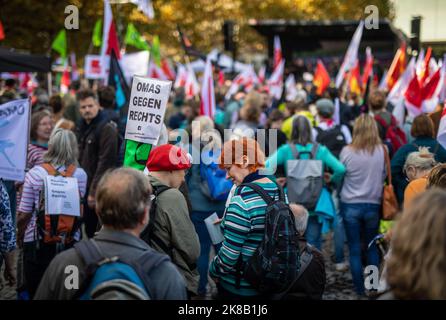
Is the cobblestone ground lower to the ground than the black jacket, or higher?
lower

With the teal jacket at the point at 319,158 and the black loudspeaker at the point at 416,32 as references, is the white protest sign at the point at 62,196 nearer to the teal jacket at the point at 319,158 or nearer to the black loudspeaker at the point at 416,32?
the teal jacket at the point at 319,158

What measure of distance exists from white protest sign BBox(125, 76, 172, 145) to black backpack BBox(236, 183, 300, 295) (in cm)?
140

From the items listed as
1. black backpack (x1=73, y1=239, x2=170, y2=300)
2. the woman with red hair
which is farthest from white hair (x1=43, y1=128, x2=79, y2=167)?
black backpack (x1=73, y1=239, x2=170, y2=300)

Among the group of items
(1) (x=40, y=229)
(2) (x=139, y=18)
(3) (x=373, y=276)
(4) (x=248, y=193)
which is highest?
(2) (x=139, y=18)

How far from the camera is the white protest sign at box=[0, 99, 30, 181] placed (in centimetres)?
553

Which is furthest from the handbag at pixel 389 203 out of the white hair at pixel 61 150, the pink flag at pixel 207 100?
the white hair at pixel 61 150

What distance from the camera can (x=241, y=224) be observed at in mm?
4312

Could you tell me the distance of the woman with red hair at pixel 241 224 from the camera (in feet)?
14.2

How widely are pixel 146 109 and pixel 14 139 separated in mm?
1105

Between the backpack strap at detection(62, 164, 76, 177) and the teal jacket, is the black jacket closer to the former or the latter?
the backpack strap at detection(62, 164, 76, 177)

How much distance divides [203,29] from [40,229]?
3880 cm

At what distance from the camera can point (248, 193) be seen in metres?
4.36
